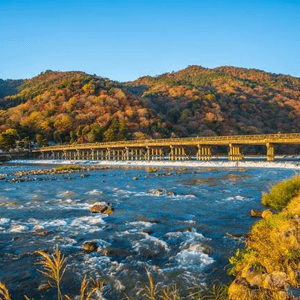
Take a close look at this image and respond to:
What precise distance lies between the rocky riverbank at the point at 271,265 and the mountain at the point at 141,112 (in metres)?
85.9

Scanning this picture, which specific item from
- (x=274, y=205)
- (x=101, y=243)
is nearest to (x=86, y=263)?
(x=101, y=243)

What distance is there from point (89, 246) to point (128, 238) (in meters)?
1.78

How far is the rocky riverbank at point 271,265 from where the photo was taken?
17.4 feet

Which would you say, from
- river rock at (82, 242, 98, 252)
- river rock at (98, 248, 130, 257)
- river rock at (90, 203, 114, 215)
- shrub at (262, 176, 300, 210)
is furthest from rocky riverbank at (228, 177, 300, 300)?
river rock at (90, 203, 114, 215)

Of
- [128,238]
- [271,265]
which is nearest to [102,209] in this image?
[128,238]

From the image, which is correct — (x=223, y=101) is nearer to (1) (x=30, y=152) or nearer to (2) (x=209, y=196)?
(1) (x=30, y=152)

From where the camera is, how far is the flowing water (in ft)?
26.2

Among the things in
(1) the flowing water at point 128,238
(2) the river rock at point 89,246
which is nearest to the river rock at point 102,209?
(1) the flowing water at point 128,238

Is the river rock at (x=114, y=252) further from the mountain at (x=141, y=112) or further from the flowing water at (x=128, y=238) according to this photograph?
the mountain at (x=141, y=112)

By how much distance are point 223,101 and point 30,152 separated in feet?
257

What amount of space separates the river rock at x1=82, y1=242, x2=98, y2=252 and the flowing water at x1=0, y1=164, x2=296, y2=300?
0.65 feet

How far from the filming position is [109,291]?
7.32 meters

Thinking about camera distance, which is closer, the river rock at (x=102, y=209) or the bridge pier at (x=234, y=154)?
the river rock at (x=102, y=209)

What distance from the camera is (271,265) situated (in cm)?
646
